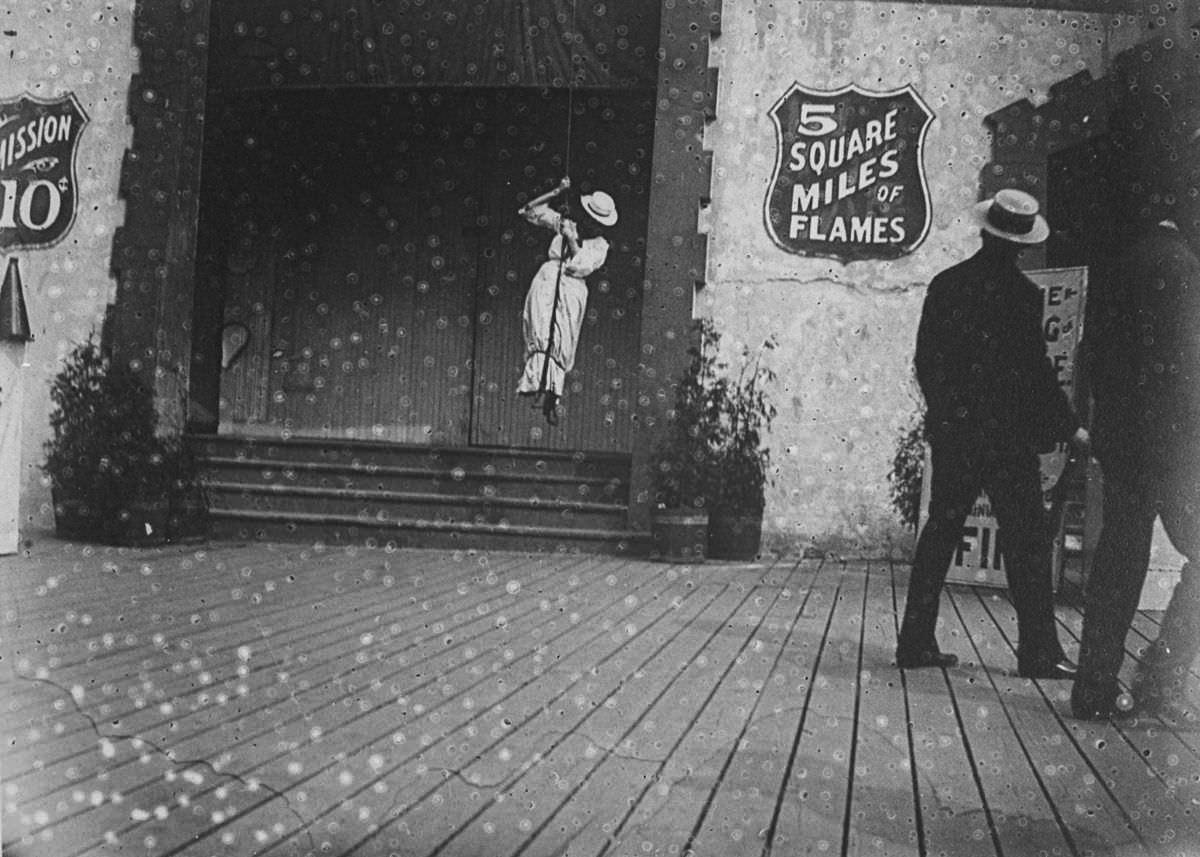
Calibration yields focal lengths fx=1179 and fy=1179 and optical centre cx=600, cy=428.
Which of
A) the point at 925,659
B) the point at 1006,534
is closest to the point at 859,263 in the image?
the point at 1006,534

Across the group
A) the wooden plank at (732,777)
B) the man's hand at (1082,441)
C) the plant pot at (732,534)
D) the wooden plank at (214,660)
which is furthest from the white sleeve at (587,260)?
the man's hand at (1082,441)

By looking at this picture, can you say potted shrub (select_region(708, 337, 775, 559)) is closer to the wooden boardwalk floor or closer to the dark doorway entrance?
the wooden boardwalk floor

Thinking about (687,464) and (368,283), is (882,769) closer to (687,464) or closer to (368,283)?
(687,464)

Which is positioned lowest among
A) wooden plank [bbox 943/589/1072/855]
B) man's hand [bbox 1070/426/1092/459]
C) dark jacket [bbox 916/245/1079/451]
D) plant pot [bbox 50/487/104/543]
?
wooden plank [bbox 943/589/1072/855]

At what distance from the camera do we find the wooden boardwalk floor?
1.65 m

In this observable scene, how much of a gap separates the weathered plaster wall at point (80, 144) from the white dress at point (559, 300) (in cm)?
544

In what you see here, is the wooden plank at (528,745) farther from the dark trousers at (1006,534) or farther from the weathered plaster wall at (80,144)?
the weathered plaster wall at (80,144)

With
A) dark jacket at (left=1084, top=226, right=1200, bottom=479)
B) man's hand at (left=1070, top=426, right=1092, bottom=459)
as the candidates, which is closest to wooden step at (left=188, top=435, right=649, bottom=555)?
man's hand at (left=1070, top=426, right=1092, bottom=459)

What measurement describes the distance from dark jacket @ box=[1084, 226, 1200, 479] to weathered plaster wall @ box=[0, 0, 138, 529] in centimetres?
142

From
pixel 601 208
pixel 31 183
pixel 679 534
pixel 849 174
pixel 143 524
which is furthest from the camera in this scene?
pixel 601 208

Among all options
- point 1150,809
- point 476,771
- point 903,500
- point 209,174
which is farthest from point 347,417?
point 1150,809

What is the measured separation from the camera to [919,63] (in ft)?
5.45

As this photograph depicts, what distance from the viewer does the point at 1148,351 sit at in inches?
66.5

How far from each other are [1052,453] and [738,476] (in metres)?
3.89
